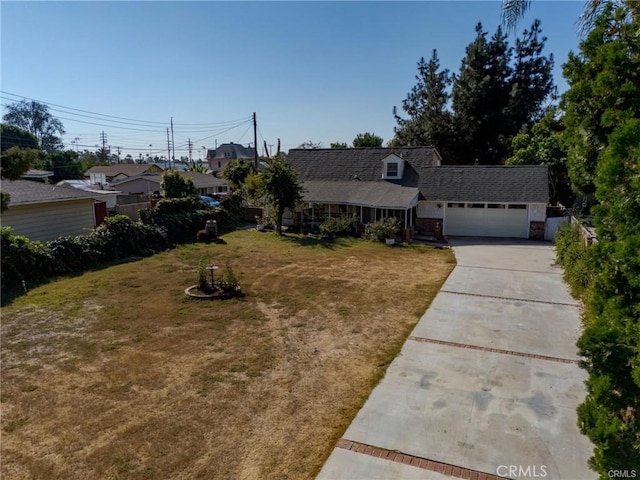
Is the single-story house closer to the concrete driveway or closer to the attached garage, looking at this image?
the attached garage

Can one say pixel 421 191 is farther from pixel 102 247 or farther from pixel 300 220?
pixel 102 247

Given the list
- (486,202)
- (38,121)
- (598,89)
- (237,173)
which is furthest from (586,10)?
(38,121)

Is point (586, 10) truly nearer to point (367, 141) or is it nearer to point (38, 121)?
point (367, 141)

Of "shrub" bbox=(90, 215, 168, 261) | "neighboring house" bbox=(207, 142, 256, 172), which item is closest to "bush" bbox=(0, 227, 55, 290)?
"shrub" bbox=(90, 215, 168, 261)

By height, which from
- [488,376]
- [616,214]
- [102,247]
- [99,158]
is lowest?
[488,376]

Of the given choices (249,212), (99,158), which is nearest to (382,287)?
(249,212)

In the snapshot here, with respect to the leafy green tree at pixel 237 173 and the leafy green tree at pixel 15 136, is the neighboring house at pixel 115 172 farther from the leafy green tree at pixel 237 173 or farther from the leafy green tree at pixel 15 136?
the leafy green tree at pixel 237 173
